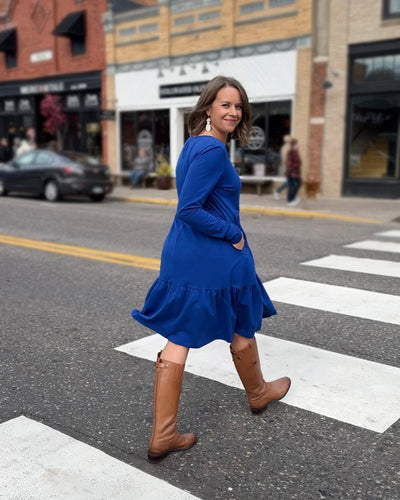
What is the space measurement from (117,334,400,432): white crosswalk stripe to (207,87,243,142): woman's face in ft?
5.71

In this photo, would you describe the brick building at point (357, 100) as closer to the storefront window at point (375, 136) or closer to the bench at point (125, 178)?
the storefront window at point (375, 136)

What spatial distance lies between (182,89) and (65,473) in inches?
750

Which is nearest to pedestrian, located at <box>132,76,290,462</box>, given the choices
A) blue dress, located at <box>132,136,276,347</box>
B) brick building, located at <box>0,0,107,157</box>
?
blue dress, located at <box>132,136,276,347</box>

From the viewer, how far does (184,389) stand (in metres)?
3.64

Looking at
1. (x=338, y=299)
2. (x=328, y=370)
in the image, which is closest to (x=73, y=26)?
(x=338, y=299)

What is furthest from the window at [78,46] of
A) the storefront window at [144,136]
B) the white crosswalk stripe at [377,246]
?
the white crosswalk stripe at [377,246]

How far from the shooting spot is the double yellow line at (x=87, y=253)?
292 inches

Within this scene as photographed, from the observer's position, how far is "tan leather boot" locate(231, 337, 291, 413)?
9.98ft

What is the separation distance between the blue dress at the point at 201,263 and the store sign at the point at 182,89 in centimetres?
1764

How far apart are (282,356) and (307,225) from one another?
8036 mm

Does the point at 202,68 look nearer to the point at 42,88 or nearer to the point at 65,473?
the point at 42,88

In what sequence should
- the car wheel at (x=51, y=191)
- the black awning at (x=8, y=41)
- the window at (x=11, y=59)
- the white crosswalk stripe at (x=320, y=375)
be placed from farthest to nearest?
the window at (x=11, y=59), the black awning at (x=8, y=41), the car wheel at (x=51, y=191), the white crosswalk stripe at (x=320, y=375)

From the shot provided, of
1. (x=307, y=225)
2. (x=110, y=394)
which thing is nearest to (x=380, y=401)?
(x=110, y=394)

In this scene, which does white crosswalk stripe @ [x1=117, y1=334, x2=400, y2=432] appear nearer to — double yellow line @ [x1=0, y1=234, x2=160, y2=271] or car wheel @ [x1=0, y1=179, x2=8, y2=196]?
double yellow line @ [x1=0, y1=234, x2=160, y2=271]
